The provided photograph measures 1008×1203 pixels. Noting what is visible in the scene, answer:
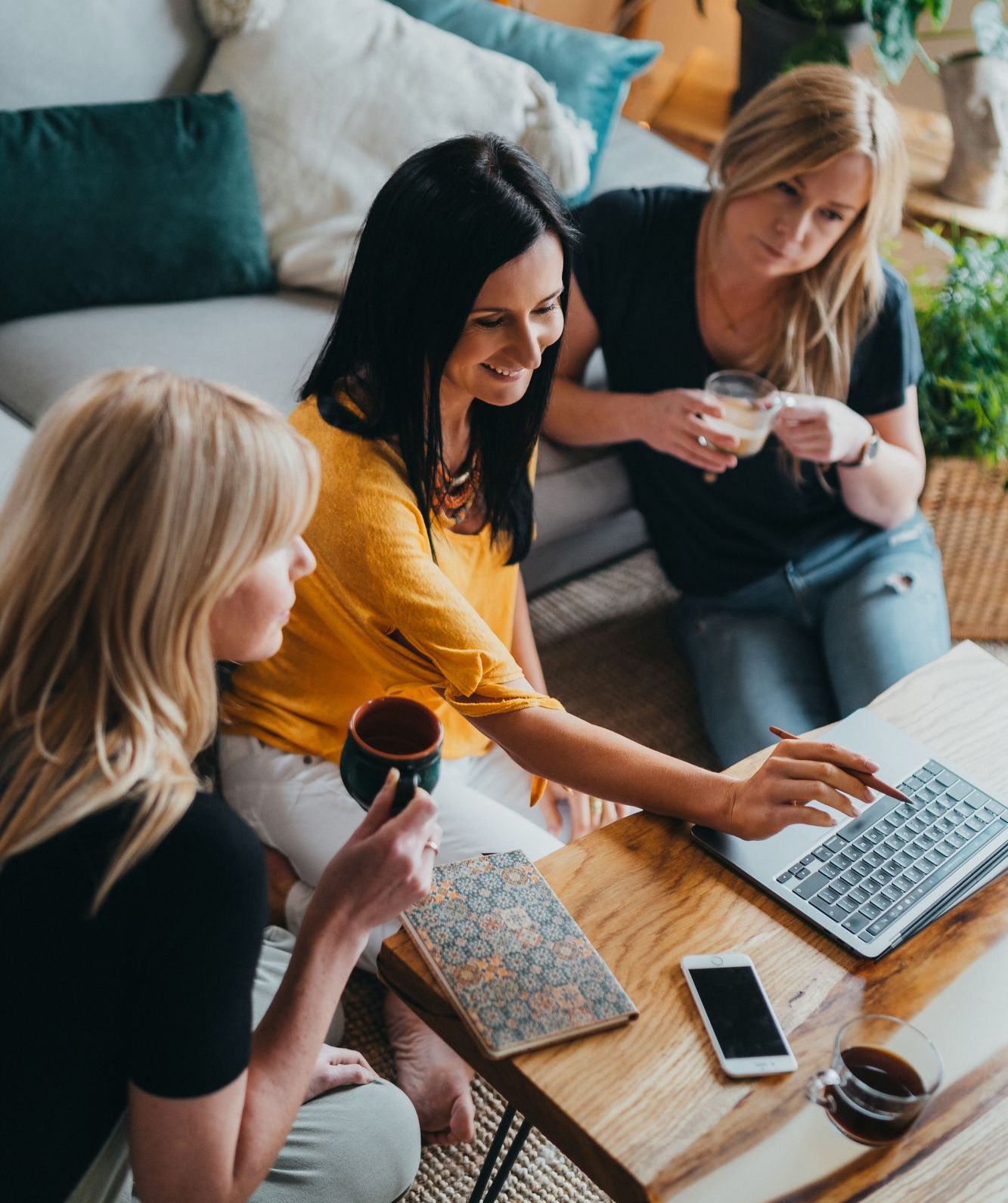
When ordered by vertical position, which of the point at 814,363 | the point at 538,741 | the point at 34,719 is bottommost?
the point at 538,741

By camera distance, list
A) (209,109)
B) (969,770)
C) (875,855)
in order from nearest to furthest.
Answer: (875,855) < (969,770) < (209,109)

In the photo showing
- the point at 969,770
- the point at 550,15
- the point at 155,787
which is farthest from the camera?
the point at 550,15

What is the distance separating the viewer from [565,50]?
8.09 ft

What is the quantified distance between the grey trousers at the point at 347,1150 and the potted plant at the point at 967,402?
1593 mm

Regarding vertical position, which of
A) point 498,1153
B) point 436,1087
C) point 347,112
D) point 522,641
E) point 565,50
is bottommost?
point 436,1087

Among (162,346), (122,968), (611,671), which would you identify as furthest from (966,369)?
(122,968)

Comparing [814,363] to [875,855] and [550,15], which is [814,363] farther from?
[550,15]

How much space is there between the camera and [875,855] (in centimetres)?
123

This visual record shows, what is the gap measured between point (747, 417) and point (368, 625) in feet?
2.44

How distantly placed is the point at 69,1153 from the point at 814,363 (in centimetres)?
154

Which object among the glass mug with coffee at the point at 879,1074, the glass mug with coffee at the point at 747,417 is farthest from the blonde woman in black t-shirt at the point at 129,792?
the glass mug with coffee at the point at 747,417

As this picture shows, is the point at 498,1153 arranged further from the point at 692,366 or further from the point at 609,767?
the point at 692,366

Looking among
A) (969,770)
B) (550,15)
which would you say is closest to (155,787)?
(969,770)

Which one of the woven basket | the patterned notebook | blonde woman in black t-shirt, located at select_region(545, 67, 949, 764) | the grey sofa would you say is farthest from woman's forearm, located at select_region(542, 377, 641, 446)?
the patterned notebook
